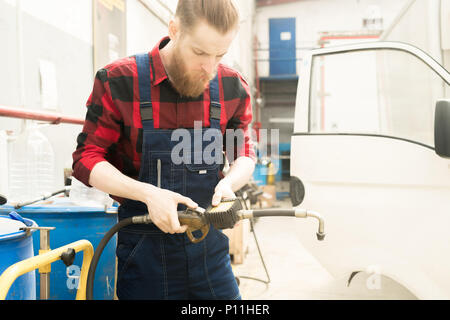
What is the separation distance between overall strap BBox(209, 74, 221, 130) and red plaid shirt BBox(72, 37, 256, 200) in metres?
0.02

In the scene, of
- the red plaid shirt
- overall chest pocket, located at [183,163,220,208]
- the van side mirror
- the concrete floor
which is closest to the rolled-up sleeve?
the red plaid shirt

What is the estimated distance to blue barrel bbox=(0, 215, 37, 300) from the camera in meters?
0.98

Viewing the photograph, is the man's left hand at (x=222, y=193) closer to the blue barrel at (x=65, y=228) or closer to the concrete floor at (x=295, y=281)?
the blue barrel at (x=65, y=228)

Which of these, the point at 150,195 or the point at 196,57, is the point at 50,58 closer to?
the point at 196,57

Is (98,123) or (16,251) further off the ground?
(98,123)

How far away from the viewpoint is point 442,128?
1.58m

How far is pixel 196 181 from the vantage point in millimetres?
1217

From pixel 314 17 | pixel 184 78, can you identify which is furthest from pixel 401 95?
pixel 314 17

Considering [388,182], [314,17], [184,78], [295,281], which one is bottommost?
[295,281]

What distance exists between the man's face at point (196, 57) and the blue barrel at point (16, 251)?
0.62 m

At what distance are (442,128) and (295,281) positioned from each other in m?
2.02

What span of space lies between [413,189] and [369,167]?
23 cm

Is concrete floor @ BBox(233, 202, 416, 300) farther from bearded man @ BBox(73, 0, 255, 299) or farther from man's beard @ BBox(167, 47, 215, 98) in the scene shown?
man's beard @ BBox(167, 47, 215, 98)
